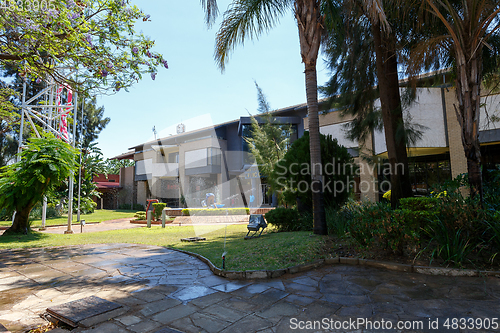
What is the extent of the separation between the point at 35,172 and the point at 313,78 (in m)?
9.63

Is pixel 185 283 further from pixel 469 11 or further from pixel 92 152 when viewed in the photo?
pixel 92 152

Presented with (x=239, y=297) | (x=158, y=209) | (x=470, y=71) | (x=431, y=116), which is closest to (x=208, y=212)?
(x=158, y=209)

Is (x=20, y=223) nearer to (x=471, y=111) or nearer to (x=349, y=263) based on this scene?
(x=349, y=263)

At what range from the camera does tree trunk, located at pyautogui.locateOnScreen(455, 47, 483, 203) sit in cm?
594

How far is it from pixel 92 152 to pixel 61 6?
77.1 ft

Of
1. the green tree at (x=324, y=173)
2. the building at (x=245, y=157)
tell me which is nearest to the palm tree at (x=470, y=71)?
the green tree at (x=324, y=173)

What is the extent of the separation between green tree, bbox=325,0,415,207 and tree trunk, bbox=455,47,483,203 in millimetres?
2047

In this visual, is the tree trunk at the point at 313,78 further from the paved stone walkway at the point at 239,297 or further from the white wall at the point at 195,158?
the white wall at the point at 195,158

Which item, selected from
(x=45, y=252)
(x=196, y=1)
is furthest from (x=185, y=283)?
(x=196, y=1)

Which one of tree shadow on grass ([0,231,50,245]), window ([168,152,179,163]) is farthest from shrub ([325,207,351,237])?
window ([168,152,179,163])

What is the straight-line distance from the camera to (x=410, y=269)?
4.94m

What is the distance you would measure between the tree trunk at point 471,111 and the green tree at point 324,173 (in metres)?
4.14

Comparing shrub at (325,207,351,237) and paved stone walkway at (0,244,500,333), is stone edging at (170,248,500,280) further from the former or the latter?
shrub at (325,207,351,237)

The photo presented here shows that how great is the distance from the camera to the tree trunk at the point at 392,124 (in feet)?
29.4
